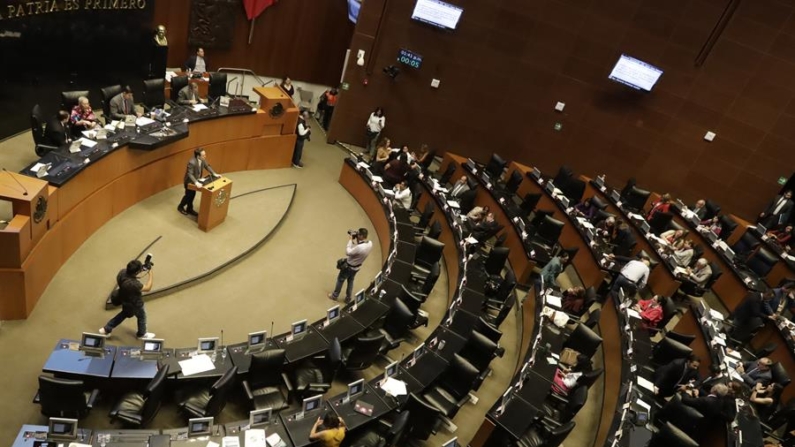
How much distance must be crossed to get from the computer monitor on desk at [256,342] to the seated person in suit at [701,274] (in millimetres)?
8238

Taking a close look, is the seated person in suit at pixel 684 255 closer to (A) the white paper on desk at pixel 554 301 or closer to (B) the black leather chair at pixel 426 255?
(A) the white paper on desk at pixel 554 301

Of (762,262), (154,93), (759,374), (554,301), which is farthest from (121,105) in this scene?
(762,262)

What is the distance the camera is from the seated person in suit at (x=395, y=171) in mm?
12344

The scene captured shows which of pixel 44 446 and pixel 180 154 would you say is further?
pixel 180 154

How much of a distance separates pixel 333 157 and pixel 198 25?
14.6 feet

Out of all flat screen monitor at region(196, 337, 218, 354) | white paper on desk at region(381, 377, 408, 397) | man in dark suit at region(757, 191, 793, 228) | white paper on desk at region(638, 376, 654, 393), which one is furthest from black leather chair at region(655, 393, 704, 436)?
man in dark suit at region(757, 191, 793, 228)

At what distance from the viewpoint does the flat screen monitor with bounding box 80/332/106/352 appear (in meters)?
6.12

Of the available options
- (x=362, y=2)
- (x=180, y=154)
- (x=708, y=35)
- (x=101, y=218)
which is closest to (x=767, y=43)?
(x=708, y=35)

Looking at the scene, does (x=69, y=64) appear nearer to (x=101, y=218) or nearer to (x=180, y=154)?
(x=180, y=154)

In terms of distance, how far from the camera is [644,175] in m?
15.1

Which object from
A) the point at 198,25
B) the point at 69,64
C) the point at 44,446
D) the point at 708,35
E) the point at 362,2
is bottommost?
the point at 44,446

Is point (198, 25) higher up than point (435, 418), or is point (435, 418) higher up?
point (198, 25)

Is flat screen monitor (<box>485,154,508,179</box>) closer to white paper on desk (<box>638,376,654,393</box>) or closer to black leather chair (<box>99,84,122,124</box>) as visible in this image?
white paper on desk (<box>638,376,654,393</box>)

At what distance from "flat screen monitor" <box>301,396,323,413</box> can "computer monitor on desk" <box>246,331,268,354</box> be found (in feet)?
3.52
